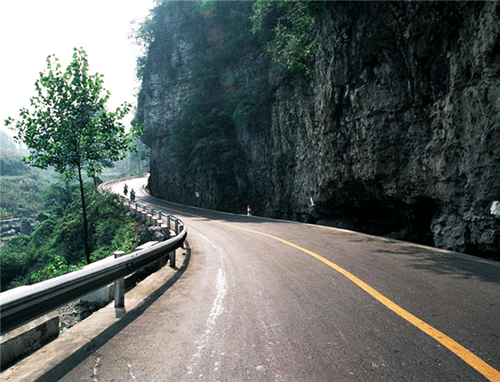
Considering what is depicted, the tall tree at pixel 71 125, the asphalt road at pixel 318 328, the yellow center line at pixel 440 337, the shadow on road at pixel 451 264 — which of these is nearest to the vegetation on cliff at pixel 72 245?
the tall tree at pixel 71 125

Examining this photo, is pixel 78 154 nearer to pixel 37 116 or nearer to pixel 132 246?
pixel 37 116

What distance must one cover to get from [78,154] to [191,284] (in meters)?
15.8

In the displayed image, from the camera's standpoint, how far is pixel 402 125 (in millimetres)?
12578

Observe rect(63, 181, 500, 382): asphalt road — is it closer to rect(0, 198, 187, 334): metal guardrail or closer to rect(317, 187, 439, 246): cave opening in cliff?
rect(0, 198, 187, 334): metal guardrail

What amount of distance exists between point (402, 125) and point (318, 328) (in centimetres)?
1107

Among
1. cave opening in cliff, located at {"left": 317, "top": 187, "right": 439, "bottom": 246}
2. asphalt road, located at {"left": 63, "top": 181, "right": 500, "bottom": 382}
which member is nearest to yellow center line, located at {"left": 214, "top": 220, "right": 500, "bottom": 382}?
asphalt road, located at {"left": 63, "top": 181, "right": 500, "bottom": 382}

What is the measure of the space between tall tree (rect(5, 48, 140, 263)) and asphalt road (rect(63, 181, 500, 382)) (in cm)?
1533

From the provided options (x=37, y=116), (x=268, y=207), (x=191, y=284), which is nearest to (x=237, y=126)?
(x=268, y=207)

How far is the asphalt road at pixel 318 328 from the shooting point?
2654 mm

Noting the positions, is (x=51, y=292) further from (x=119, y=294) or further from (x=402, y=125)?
(x=402, y=125)

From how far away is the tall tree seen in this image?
1803 cm

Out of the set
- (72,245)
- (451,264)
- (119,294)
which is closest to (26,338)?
(119,294)

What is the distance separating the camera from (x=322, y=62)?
1775 centimetres

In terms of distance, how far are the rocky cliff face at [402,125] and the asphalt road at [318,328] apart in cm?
369
